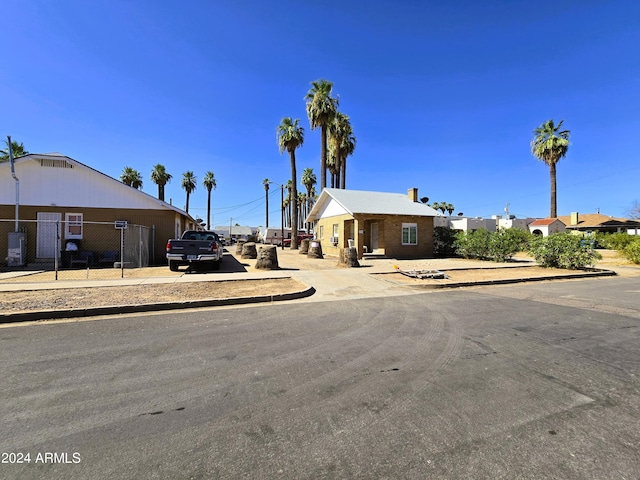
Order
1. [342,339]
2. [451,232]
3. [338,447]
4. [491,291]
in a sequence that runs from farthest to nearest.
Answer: [451,232]
[491,291]
[342,339]
[338,447]

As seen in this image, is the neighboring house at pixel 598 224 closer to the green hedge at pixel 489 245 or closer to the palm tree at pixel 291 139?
the green hedge at pixel 489 245

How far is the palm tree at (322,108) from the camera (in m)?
29.1

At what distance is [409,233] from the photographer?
23203 millimetres

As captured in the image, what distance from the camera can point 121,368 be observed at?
3.95 m

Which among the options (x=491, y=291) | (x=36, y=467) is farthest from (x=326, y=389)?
(x=491, y=291)

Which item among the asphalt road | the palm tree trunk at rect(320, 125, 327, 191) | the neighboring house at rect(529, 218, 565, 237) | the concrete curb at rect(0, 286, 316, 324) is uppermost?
the palm tree trunk at rect(320, 125, 327, 191)

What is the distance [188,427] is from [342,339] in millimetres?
2755

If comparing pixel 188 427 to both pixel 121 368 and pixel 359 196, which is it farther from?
pixel 359 196

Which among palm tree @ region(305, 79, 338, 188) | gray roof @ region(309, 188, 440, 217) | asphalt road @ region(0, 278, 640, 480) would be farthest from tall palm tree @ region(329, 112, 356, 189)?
asphalt road @ region(0, 278, 640, 480)

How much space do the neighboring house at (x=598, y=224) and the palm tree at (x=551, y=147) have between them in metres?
15.3

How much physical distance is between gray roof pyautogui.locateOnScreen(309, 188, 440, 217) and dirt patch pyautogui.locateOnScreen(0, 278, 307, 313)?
13.0m

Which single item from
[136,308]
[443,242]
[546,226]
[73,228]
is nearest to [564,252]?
[443,242]

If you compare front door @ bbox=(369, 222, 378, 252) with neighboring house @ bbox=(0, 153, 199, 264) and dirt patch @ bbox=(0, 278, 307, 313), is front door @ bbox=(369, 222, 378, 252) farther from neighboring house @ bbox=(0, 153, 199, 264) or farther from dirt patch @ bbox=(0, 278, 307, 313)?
dirt patch @ bbox=(0, 278, 307, 313)

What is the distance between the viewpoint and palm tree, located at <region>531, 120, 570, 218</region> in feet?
112
